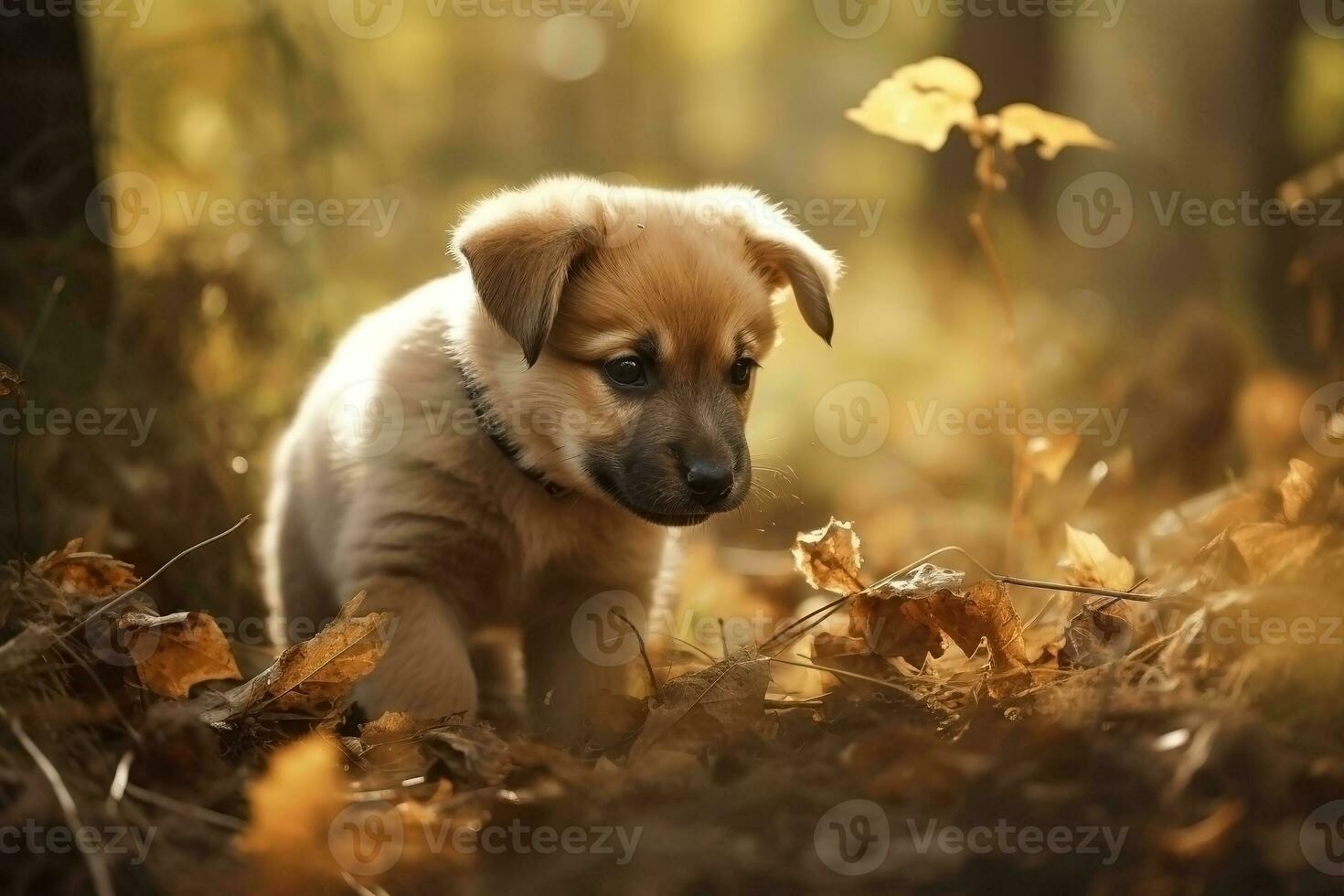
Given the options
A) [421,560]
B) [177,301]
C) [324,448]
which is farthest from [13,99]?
[421,560]

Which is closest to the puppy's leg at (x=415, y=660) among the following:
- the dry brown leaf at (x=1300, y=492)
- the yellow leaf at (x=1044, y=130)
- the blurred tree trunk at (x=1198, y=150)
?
the dry brown leaf at (x=1300, y=492)

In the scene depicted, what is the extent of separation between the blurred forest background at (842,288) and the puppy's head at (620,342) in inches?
43.6

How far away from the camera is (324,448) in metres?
3.39

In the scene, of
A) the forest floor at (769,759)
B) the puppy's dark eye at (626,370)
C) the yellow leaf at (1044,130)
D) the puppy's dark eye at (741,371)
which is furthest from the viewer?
the yellow leaf at (1044,130)

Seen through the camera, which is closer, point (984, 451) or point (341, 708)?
point (341, 708)

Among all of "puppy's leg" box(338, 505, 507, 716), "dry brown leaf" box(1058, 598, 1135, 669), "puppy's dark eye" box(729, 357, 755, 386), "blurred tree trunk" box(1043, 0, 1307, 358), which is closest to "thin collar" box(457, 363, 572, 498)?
"puppy's leg" box(338, 505, 507, 716)

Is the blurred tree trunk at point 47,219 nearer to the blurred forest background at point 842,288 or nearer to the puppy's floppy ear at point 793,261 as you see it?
the blurred forest background at point 842,288

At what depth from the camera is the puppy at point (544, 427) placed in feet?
9.50

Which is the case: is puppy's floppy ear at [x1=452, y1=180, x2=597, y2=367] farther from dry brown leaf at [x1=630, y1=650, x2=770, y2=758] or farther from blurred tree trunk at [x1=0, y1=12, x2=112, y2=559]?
blurred tree trunk at [x1=0, y1=12, x2=112, y2=559]

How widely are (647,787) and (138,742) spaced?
0.89m

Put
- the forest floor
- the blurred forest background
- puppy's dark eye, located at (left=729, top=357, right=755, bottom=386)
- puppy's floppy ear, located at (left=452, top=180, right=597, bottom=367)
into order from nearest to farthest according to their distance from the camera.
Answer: the forest floor < puppy's floppy ear, located at (left=452, top=180, right=597, bottom=367) < puppy's dark eye, located at (left=729, top=357, right=755, bottom=386) < the blurred forest background

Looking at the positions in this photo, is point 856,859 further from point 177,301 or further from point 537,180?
point 177,301

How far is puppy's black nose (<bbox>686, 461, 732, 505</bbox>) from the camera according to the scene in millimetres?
2830

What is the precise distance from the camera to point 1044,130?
11.6ft
